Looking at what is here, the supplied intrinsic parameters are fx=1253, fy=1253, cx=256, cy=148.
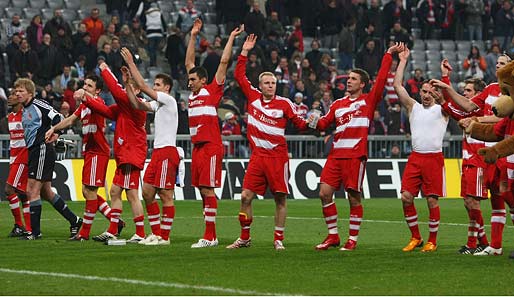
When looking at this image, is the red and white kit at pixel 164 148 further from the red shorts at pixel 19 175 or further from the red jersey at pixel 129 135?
the red shorts at pixel 19 175

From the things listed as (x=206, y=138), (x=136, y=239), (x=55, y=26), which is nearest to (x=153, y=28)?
(x=55, y=26)

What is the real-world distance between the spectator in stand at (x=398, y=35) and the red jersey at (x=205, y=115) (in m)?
20.3

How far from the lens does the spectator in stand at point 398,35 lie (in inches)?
1449

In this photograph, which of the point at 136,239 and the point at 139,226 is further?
the point at 139,226

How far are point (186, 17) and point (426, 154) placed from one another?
19.2 meters

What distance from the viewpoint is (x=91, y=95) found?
682 inches

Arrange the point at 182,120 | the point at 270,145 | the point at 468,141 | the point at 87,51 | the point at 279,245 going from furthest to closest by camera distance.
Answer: the point at 87,51 → the point at 182,120 → the point at 468,141 → the point at 270,145 → the point at 279,245

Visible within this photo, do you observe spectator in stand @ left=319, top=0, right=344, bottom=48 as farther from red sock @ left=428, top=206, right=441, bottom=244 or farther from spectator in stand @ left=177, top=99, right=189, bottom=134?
red sock @ left=428, top=206, right=441, bottom=244

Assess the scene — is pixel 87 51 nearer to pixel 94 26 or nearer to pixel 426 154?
pixel 94 26

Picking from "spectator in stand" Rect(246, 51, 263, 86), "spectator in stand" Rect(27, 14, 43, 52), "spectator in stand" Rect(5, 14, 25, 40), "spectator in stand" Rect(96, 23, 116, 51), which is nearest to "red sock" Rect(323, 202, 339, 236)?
"spectator in stand" Rect(246, 51, 263, 86)

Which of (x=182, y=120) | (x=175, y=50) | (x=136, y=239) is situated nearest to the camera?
(x=136, y=239)

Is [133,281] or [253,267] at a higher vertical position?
[133,281]

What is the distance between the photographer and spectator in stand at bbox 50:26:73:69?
30.4 m

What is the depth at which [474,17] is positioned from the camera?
40469mm
